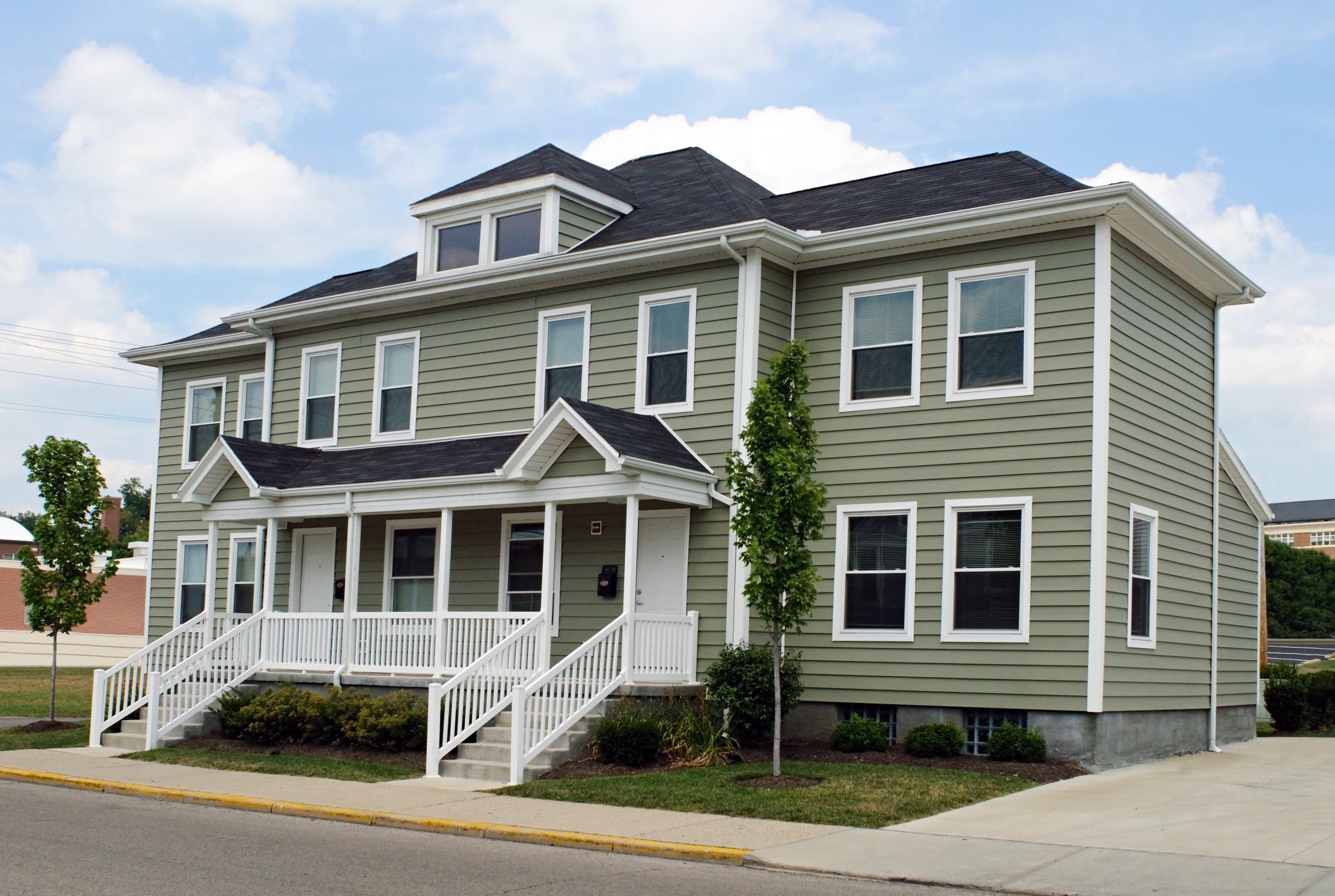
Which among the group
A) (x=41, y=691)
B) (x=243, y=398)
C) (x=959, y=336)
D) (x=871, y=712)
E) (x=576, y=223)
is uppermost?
(x=576, y=223)

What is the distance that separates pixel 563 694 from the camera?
16188 millimetres

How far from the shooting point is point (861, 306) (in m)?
17.7

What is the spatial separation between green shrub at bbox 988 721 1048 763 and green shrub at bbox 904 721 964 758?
0.40m

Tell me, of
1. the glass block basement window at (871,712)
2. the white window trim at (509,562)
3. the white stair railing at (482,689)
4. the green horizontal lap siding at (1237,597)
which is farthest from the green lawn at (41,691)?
the green horizontal lap siding at (1237,597)

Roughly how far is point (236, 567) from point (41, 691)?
36.3 ft

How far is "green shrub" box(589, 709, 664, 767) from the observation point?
15211mm

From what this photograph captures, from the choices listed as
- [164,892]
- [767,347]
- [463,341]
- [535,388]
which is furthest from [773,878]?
[463,341]

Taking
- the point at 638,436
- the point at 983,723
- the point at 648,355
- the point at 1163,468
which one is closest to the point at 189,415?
the point at 648,355

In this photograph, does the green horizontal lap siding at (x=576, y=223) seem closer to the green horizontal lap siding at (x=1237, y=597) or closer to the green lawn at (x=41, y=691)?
the green horizontal lap siding at (x=1237, y=597)

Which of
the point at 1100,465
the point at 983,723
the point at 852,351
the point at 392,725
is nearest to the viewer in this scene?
the point at 1100,465

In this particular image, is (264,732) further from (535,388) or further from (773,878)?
(773,878)

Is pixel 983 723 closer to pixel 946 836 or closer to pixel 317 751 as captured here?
pixel 946 836

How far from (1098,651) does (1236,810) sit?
2.99 meters

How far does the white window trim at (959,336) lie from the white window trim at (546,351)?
209 inches
